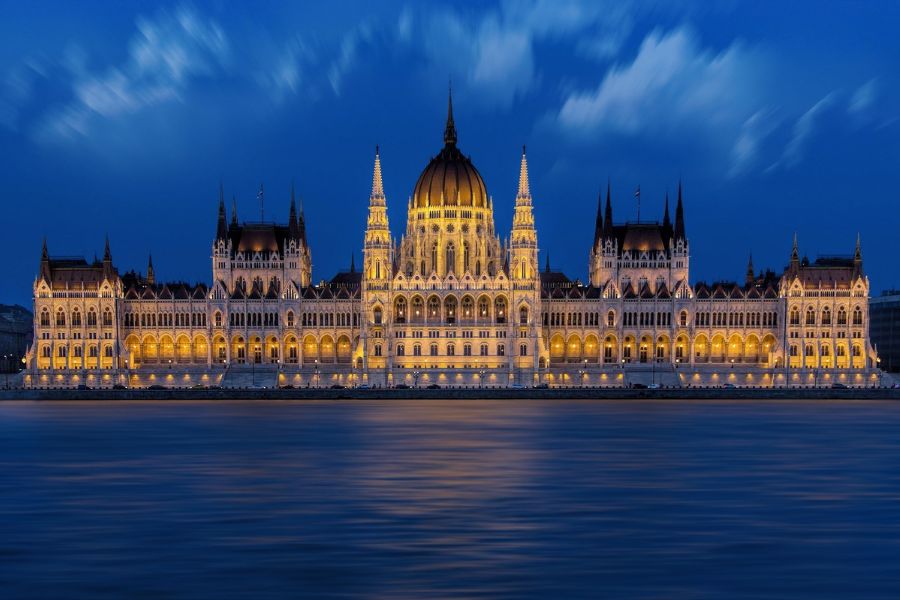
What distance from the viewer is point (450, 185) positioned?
477 ft

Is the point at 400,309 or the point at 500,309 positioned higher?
the point at 400,309

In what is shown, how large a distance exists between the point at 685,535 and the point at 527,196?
107534 mm

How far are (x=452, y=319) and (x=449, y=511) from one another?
94582 mm

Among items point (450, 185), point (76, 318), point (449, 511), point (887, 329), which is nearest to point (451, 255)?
point (450, 185)

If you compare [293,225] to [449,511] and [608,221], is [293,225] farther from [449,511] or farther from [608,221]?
[449,511]

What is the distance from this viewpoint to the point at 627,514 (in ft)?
142

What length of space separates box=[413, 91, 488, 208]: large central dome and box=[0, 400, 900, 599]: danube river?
65.0 m

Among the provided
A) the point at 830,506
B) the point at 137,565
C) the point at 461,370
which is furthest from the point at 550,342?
the point at 137,565

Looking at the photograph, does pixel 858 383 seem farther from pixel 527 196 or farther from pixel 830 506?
pixel 830 506

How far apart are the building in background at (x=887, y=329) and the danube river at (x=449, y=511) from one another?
10504cm

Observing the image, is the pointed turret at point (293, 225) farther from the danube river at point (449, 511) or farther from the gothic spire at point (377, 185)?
the danube river at point (449, 511)

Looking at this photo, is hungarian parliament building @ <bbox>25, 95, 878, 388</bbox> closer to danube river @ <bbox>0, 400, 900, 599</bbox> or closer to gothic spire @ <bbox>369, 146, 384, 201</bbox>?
gothic spire @ <bbox>369, 146, 384, 201</bbox>

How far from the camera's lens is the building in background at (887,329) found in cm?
18088

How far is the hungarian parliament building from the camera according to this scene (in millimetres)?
137250
